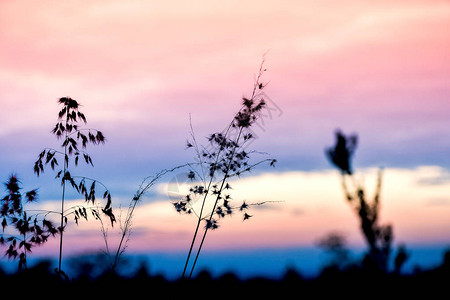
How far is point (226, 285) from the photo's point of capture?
827 centimetres

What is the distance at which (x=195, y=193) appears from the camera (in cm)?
827

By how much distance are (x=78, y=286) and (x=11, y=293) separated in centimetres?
104

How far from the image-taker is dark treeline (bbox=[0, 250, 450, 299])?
303 inches

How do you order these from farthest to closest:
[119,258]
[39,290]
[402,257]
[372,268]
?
[402,257] < [372,268] < [119,258] < [39,290]

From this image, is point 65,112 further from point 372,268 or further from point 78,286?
point 372,268

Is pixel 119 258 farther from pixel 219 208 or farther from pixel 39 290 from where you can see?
pixel 219 208

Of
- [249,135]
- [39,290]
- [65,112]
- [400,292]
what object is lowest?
[400,292]

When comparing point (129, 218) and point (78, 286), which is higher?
point (129, 218)

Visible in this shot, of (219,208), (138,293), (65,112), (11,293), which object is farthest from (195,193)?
Answer: (11,293)

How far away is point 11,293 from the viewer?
7.60 m

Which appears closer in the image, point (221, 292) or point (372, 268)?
point (221, 292)

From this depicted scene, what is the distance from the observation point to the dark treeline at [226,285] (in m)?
7.71

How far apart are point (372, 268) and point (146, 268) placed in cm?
439

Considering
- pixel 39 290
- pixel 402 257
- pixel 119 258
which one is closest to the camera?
pixel 39 290
